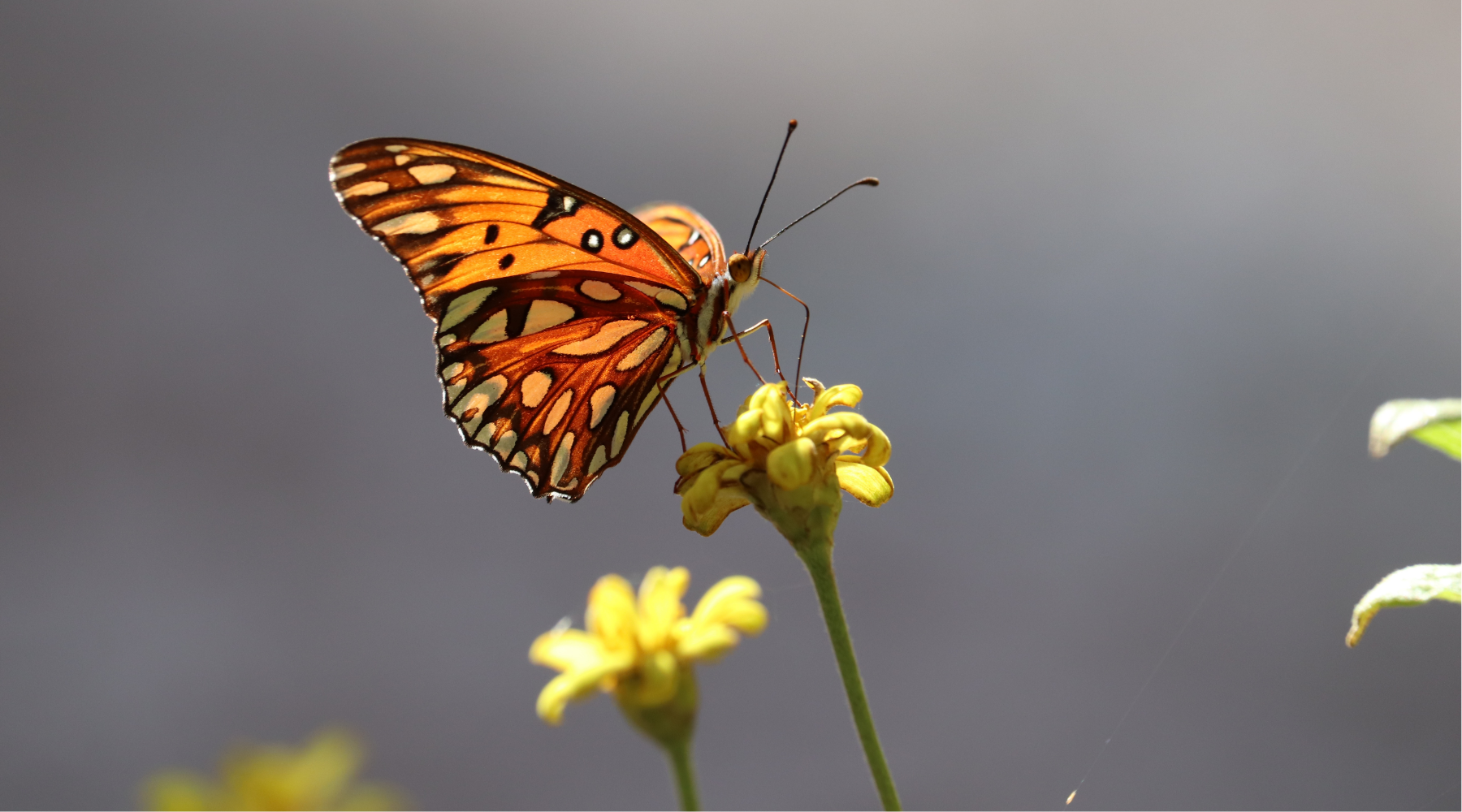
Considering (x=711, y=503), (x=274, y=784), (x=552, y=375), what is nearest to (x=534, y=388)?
(x=552, y=375)

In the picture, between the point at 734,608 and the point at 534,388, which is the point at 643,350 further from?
the point at 734,608

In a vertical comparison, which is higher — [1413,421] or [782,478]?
[782,478]

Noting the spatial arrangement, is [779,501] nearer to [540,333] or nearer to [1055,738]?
[540,333]

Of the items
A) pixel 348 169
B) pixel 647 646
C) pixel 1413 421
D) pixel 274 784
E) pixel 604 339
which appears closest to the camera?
pixel 274 784

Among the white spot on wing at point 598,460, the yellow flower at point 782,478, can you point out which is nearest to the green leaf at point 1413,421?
the yellow flower at point 782,478

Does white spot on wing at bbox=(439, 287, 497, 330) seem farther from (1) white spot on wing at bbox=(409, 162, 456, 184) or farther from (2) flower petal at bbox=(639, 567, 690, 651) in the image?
(2) flower petal at bbox=(639, 567, 690, 651)

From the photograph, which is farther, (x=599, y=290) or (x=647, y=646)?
(x=599, y=290)
